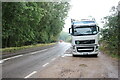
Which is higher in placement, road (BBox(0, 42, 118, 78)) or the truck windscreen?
the truck windscreen

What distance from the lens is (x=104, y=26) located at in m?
23.5

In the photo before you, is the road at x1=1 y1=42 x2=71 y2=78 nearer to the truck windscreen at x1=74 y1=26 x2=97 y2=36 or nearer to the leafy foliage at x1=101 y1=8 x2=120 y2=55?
the truck windscreen at x1=74 y1=26 x2=97 y2=36

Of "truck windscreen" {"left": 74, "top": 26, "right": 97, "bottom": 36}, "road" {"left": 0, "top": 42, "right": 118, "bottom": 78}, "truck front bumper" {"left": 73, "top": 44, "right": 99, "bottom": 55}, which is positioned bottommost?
"road" {"left": 0, "top": 42, "right": 118, "bottom": 78}

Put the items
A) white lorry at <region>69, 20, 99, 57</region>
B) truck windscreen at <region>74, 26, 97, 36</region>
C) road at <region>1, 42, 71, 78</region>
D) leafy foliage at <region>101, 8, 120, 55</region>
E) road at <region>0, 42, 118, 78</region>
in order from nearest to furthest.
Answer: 1. road at <region>0, 42, 118, 78</region>
2. road at <region>1, 42, 71, 78</region>
3. white lorry at <region>69, 20, 99, 57</region>
4. truck windscreen at <region>74, 26, 97, 36</region>
5. leafy foliage at <region>101, 8, 120, 55</region>

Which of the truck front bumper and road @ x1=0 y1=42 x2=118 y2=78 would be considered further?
the truck front bumper

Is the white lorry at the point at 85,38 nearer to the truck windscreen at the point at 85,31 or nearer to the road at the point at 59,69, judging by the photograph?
the truck windscreen at the point at 85,31

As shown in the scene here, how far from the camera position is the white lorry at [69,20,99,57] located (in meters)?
16.3

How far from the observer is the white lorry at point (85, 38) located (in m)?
16.3

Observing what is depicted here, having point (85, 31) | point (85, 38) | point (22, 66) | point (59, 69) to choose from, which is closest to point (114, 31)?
point (85, 31)

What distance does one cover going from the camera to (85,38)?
53.3 feet

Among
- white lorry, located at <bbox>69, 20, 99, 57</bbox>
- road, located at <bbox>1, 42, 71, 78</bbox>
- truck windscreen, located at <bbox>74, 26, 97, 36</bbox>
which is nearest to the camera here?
road, located at <bbox>1, 42, 71, 78</bbox>

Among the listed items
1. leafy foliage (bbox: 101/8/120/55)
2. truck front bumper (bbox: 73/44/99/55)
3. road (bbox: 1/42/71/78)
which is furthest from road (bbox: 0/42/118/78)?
leafy foliage (bbox: 101/8/120/55)

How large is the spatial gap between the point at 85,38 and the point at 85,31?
2.45 ft

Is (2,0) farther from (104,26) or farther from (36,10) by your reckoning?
(104,26)
